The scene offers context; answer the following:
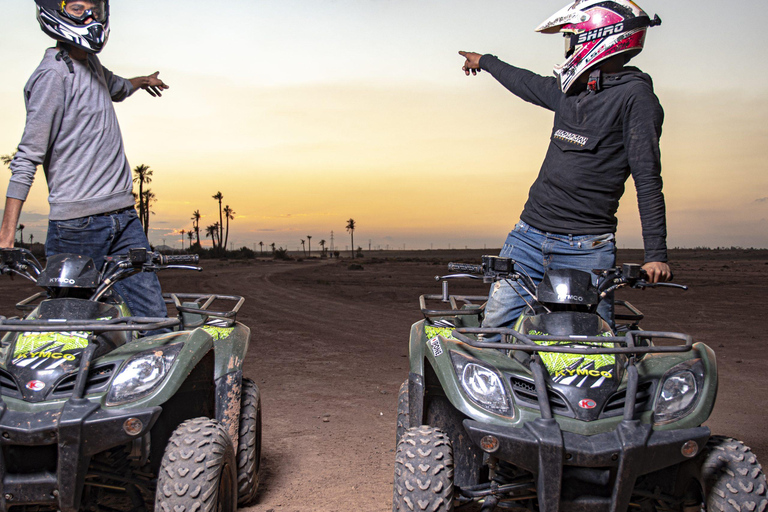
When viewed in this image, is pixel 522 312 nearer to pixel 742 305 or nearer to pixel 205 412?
pixel 205 412

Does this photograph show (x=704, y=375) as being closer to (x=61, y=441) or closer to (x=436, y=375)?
(x=436, y=375)

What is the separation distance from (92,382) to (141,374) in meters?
0.22

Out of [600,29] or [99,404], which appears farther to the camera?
[600,29]

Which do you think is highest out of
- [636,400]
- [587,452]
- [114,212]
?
[114,212]

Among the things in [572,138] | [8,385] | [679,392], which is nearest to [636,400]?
[679,392]

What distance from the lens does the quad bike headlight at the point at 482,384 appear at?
2.96 m

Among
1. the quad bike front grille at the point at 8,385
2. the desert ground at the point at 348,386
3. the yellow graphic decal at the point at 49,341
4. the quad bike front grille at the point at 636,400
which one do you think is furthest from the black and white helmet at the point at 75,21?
the quad bike front grille at the point at 636,400

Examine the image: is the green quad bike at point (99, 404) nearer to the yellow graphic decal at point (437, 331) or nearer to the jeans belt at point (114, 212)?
the jeans belt at point (114, 212)

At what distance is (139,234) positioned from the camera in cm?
425

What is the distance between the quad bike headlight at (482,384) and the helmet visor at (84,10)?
2.98 meters

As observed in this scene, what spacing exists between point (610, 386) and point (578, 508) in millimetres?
568

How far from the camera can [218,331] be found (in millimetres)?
4094

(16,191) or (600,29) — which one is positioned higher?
(600,29)

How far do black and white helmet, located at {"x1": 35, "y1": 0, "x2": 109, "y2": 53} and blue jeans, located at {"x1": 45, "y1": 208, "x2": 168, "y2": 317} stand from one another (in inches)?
42.0
